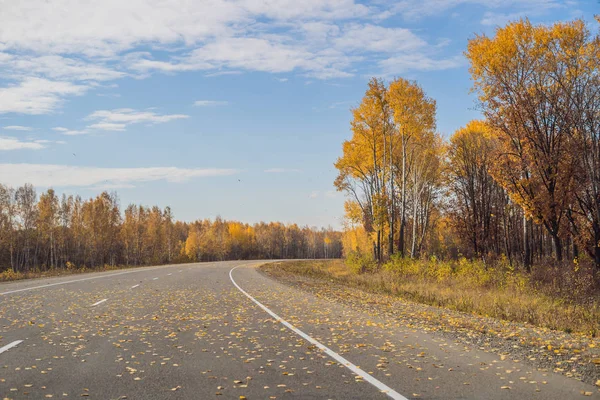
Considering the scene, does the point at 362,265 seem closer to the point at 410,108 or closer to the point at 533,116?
the point at 410,108

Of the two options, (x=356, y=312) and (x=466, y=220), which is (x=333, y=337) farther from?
(x=466, y=220)

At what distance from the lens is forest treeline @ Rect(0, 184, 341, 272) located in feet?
256

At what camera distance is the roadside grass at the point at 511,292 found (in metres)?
12.7

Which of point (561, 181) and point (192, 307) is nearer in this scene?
point (192, 307)

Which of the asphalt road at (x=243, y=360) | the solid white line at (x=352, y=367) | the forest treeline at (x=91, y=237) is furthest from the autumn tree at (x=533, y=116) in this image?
the forest treeline at (x=91, y=237)

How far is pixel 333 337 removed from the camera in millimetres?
9648

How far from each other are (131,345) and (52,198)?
90.7 metres

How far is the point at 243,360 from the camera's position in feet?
24.7

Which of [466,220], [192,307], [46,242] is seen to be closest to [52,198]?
[46,242]

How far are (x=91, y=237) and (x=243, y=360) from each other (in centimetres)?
8992

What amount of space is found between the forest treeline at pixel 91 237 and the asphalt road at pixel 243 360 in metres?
43.6

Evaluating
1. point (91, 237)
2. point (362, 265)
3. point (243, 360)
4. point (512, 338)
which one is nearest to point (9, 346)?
point (243, 360)

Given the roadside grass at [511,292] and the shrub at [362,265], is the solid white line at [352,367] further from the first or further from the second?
the shrub at [362,265]

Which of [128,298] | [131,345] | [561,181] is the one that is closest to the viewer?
[131,345]
